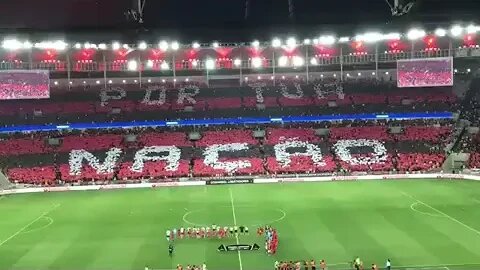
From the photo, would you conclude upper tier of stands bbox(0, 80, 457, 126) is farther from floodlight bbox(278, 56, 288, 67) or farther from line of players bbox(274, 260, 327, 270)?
line of players bbox(274, 260, 327, 270)

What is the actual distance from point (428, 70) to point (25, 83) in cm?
3725

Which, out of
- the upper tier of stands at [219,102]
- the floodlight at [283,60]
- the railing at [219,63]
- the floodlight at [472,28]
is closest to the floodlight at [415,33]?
the floodlight at [472,28]

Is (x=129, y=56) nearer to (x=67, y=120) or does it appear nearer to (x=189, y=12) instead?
(x=67, y=120)

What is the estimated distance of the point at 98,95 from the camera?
76.1 meters

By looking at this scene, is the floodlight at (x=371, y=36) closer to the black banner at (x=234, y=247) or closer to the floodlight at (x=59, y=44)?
the floodlight at (x=59, y=44)

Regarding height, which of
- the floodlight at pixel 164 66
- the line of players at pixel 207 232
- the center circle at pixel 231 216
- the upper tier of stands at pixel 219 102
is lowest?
the center circle at pixel 231 216

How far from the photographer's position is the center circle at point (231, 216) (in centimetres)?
3603

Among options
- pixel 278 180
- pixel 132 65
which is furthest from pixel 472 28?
pixel 132 65

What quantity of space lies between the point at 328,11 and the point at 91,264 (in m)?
19.0

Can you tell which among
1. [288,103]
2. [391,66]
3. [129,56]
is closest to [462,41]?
[391,66]

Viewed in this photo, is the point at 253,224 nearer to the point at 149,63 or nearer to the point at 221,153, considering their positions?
the point at 221,153

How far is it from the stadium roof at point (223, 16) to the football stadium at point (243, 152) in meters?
0.61

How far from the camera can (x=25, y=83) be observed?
4659cm

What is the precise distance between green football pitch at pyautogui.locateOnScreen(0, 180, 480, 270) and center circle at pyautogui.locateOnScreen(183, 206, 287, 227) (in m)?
0.08
